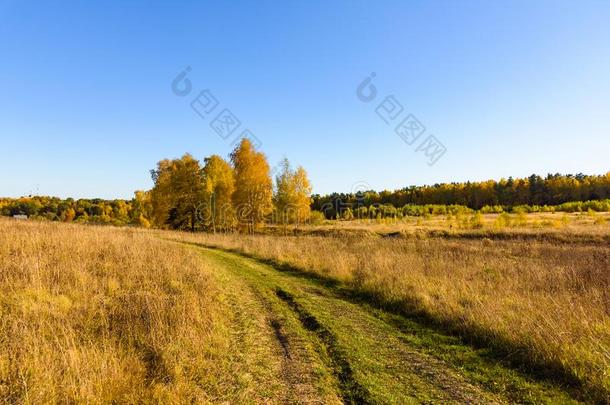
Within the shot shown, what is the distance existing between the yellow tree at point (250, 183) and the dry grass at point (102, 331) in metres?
29.9

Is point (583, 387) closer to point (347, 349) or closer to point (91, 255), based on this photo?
point (347, 349)

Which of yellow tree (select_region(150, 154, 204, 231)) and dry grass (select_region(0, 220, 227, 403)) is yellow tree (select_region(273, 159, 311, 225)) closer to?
yellow tree (select_region(150, 154, 204, 231))

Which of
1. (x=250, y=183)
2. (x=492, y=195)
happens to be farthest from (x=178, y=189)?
(x=492, y=195)

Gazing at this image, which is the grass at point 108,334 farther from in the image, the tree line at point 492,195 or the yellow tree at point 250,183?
the tree line at point 492,195

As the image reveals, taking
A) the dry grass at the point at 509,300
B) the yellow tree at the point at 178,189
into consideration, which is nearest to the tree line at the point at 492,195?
the yellow tree at the point at 178,189

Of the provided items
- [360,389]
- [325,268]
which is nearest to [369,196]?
[325,268]

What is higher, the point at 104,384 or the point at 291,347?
the point at 104,384

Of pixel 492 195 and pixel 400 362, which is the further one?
pixel 492 195

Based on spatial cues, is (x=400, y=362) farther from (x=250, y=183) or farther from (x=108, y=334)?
(x=250, y=183)

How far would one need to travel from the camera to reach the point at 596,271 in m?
10.9

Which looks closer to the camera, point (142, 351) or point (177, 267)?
point (142, 351)

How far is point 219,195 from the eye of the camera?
43.1m

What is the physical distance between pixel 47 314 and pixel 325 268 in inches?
397

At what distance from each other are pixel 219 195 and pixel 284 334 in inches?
1496
